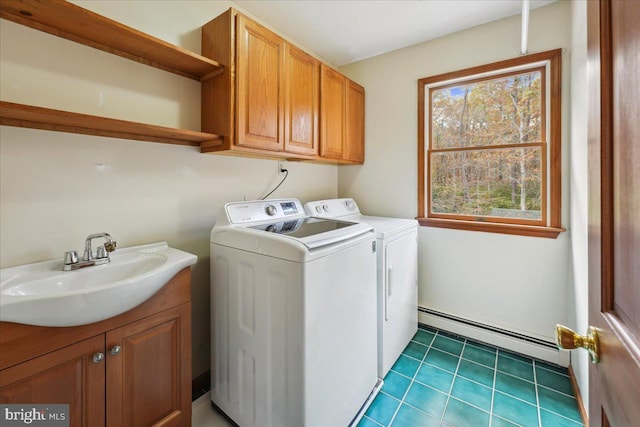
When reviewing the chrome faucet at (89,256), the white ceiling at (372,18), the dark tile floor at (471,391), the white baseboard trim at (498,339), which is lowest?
the dark tile floor at (471,391)

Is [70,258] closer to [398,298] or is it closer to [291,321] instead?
[291,321]

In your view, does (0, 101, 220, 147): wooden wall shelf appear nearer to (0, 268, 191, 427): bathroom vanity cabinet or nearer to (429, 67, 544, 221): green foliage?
(0, 268, 191, 427): bathroom vanity cabinet

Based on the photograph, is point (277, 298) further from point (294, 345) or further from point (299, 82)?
point (299, 82)

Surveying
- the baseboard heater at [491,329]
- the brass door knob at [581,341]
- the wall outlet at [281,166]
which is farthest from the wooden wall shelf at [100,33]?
the baseboard heater at [491,329]

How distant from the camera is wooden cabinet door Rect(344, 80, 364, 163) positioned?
2551 mm

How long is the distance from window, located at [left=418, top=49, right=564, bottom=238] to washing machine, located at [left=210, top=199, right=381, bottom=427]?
116cm

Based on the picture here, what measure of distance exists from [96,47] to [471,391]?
2894mm

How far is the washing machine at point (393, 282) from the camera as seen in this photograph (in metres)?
1.82

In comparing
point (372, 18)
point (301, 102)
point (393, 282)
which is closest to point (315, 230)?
point (393, 282)

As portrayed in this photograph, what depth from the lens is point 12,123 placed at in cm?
112

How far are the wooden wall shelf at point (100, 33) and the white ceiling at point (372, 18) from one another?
748 millimetres

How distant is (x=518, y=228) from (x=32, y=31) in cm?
304

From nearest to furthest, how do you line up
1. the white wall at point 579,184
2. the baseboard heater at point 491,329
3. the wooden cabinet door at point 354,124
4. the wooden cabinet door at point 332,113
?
the white wall at point 579,184, the baseboard heater at point 491,329, the wooden cabinet door at point 332,113, the wooden cabinet door at point 354,124

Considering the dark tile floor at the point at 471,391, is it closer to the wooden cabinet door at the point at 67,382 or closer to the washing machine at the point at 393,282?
the washing machine at the point at 393,282
